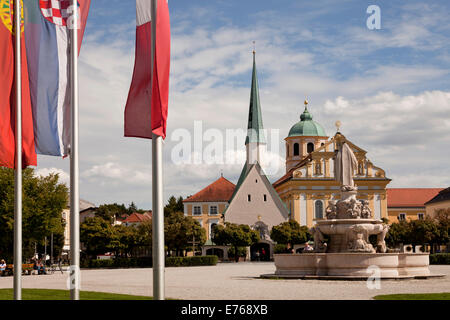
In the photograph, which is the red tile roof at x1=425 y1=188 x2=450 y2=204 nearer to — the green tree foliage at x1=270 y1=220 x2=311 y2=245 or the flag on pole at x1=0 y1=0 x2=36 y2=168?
the green tree foliage at x1=270 y1=220 x2=311 y2=245

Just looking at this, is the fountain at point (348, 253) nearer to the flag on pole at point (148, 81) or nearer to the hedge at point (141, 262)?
the flag on pole at point (148, 81)

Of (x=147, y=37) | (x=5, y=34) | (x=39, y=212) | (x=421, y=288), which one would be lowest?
(x=421, y=288)

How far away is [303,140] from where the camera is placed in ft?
448

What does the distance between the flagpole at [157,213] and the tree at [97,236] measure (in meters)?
57.8

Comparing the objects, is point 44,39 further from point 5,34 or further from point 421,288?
point 421,288

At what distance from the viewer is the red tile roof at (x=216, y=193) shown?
11856cm

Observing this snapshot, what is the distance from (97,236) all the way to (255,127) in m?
57.3

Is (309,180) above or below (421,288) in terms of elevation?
above

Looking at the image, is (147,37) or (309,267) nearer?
(147,37)

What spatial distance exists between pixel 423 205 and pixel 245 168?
132ft

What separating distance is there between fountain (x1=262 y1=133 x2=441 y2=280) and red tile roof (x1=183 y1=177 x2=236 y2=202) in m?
85.7

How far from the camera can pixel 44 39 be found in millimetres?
18188

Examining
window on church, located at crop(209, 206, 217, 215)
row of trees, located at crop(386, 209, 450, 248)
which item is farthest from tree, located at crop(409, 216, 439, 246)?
window on church, located at crop(209, 206, 217, 215)

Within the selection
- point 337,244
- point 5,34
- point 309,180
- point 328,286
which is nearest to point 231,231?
point 309,180
